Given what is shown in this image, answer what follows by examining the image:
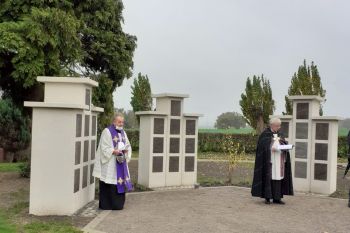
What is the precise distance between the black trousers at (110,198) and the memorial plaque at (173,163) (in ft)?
10.7

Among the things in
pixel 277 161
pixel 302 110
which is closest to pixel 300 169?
pixel 302 110

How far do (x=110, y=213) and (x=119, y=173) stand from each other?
31.8 inches

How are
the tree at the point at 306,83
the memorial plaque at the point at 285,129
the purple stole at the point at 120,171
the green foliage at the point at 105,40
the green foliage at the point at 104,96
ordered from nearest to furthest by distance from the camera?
the purple stole at the point at 120,171, the memorial plaque at the point at 285,129, the green foliage at the point at 105,40, the green foliage at the point at 104,96, the tree at the point at 306,83

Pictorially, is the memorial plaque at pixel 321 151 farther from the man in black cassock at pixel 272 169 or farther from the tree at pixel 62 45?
the tree at pixel 62 45

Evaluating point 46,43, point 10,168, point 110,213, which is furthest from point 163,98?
point 10,168

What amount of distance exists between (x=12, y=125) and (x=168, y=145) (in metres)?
11.0

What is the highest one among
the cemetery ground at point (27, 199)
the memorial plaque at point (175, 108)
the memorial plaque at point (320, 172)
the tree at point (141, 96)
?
the tree at point (141, 96)

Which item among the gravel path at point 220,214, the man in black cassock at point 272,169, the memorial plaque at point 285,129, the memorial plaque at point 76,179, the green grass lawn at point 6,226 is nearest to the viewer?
the green grass lawn at point 6,226

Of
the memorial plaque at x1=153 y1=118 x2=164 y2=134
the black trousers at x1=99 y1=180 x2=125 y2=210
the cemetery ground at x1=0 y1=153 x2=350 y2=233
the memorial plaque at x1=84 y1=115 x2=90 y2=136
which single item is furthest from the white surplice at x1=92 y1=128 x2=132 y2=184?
the memorial plaque at x1=153 y1=118 x2=164 y2=134

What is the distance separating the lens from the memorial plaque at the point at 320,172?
1133 cm

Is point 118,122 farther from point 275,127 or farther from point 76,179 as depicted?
point 275,127

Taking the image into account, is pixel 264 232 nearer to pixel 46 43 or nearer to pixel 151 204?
pixel 151 204

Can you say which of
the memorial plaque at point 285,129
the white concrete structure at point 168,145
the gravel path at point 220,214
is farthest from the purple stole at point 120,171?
the memorial plaque at point 285,129

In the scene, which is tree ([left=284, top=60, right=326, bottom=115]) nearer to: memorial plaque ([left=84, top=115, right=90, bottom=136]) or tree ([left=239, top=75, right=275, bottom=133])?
tree ([left=239, top=75, right=275, bottom=133])
